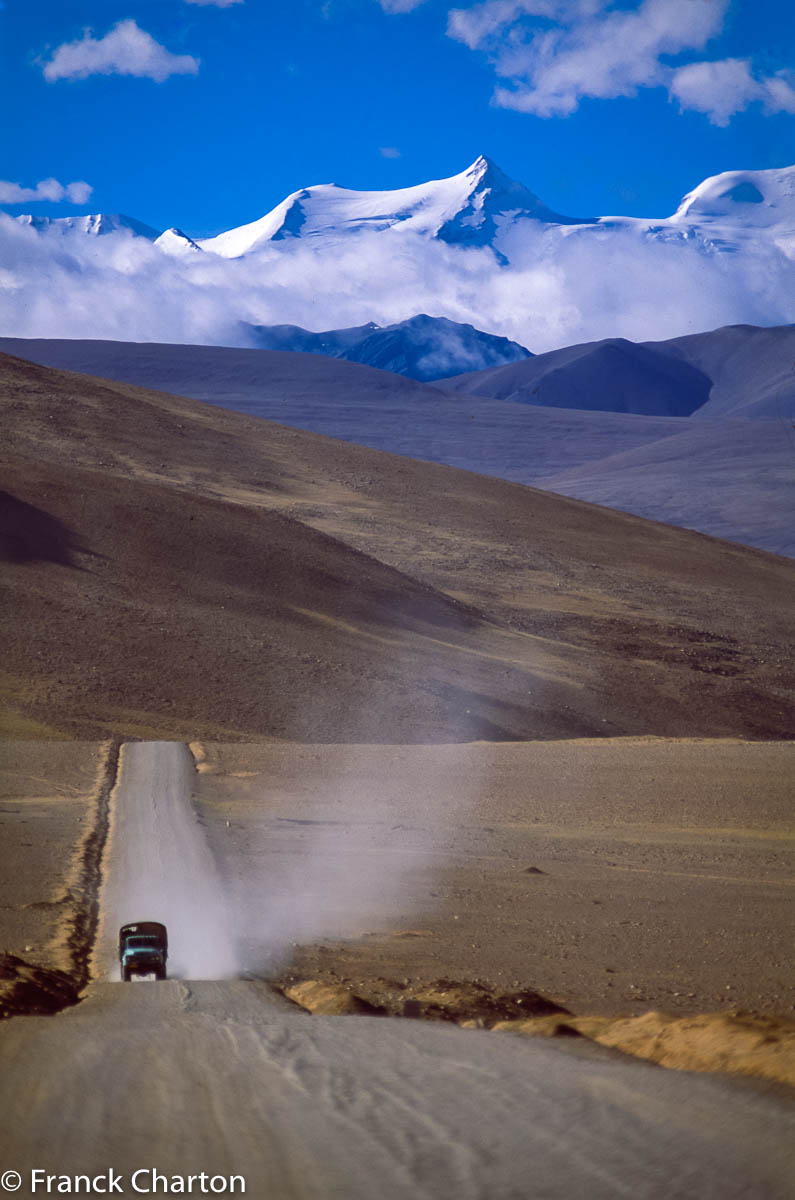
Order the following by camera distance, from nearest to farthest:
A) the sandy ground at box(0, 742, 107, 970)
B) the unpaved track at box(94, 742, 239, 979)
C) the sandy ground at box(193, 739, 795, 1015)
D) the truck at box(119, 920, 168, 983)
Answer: the truck at box(119, 920, 168, 983), the sandy ground at box(193, 739, 795, 1015), the unpaved track at box(94, 742, 239, 979), the sandy ground at box(0, 742, 107, 970)

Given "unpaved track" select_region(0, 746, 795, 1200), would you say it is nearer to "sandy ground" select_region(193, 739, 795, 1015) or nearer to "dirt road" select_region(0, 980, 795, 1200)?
"dirt road" select_region(0, 980, 795, 1200)

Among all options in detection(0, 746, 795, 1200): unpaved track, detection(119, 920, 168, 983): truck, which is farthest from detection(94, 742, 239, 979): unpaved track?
detection(0, 746, 795, 1200): unpaved track

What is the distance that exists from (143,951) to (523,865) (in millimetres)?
7350

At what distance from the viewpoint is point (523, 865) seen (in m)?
14.5

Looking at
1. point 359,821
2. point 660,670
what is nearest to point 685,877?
point 359,821

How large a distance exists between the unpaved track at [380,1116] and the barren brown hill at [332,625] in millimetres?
22189

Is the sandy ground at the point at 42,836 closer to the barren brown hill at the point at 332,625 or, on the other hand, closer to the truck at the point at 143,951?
the truck at the point at 143,951

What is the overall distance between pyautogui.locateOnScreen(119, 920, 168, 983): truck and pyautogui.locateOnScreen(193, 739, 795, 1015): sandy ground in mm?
1386

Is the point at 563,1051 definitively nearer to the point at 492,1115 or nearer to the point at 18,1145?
the point at 492,1115

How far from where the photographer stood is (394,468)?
88.2 meters

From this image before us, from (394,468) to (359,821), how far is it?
71.8 meters

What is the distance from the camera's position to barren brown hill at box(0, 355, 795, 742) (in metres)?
30.6

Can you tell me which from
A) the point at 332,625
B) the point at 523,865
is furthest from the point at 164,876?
the point at 332,625

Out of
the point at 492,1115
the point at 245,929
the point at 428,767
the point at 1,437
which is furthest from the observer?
the point at 1,437
